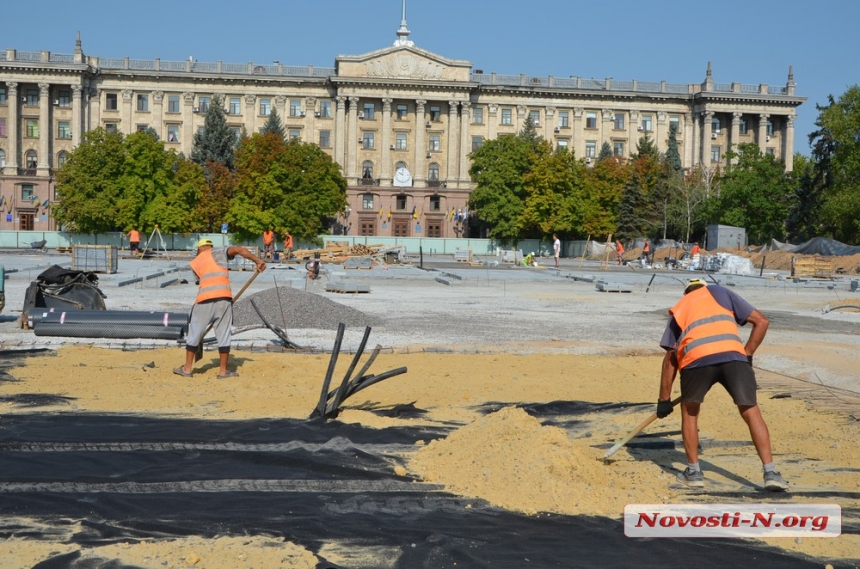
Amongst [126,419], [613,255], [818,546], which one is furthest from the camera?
[613,255]

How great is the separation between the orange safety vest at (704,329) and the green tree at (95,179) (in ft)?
239

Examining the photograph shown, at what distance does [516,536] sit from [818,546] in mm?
1795

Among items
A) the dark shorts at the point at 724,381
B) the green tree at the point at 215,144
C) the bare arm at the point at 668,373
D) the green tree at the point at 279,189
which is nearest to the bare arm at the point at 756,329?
the dark shorts at the point at 724,381

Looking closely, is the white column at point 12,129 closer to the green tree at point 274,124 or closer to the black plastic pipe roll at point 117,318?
the green tree at point 274,124

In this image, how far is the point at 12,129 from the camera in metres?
93.1

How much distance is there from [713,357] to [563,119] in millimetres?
99142

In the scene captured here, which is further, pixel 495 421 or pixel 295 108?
pixel 295 108

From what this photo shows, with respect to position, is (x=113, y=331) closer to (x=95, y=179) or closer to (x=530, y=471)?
(x=530, y=471)

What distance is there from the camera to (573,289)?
33656mm

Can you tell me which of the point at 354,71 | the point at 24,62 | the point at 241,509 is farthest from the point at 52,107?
the point at 241,509

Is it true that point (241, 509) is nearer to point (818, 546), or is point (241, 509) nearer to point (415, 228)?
point (818, 546)

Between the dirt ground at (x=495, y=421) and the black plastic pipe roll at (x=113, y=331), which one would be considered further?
the black plastic pipe roll at (x=113, y=331)

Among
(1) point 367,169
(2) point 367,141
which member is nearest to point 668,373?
(1) point 367,169

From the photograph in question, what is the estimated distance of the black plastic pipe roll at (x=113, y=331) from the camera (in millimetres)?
15188
